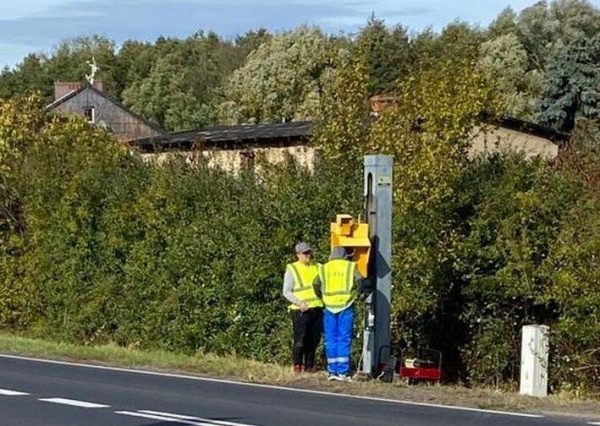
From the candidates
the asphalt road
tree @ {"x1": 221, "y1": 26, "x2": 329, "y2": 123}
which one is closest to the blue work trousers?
the asphalt road

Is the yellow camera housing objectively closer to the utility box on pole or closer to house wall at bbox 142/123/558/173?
the utility box on pole

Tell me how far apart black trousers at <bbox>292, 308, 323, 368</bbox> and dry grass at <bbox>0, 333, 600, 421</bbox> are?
0.31 meters

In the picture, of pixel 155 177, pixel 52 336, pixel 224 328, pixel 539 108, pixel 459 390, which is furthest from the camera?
pixel 539 108

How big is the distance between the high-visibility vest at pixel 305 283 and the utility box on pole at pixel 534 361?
2967 mm

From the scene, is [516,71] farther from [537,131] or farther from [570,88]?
[537,131]

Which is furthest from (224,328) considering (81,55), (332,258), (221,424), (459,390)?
(81,55)

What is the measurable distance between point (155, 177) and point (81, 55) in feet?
347

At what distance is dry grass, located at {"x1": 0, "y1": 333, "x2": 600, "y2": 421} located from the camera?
632 inches

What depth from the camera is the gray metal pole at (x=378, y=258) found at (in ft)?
61.5

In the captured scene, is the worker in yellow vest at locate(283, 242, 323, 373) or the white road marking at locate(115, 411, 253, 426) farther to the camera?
the worker in yellow vest at locate(283, 242, 323, 373)

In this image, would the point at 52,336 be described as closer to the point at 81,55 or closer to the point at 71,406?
the point at 71,406

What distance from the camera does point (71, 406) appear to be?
49.2 ft

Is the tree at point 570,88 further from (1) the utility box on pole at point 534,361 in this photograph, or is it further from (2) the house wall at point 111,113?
(1) the utility box on pole at point 534,361

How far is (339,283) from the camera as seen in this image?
18859mm
